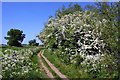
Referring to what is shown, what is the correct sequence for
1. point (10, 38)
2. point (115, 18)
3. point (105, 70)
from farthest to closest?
point (10, 38)
point (105, 70)
point (115, 18)

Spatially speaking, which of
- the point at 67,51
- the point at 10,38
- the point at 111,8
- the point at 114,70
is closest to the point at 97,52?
the point at 67,51

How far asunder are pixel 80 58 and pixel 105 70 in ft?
15.7

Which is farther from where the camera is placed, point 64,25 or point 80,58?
point 64,25

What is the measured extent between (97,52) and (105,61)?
746cm

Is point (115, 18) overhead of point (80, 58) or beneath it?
overhead

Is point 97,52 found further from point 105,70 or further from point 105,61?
point 105,61

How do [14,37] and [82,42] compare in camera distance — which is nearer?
[82,42]

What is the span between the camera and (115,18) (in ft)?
42.7

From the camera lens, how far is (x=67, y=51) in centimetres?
2425

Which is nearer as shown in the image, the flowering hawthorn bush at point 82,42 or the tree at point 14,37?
the flowering hawthorn bush at point 82,42

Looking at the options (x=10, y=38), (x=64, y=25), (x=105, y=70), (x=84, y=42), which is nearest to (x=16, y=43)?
(x=10, y=38)

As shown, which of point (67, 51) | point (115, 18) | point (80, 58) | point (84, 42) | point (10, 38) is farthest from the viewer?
point (10, 38)

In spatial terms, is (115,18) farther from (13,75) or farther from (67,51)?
(67,51)

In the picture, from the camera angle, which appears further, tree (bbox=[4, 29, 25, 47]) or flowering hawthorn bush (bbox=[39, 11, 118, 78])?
tree (bbox=[4, 29, 25, 47])
